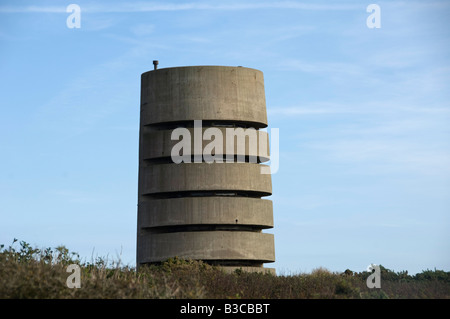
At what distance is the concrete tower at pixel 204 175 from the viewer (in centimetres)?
4431

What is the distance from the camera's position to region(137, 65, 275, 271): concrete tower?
44312 mm

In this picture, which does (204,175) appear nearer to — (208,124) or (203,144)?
(203,144)

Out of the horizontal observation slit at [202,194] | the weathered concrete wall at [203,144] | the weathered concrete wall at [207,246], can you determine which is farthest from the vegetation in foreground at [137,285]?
the weathered concrete wall at [203,144]

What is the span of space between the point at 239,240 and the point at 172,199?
495 cm

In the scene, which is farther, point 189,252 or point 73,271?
point 189,252

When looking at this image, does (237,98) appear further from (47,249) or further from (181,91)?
(47,249)

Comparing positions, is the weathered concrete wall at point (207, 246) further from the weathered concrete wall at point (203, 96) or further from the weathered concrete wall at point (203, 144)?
the weathered concrete wall at point (203, 96)

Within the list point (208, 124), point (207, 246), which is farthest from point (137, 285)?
point (208, 124)

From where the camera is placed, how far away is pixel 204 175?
44531mm

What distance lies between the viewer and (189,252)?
43969mm

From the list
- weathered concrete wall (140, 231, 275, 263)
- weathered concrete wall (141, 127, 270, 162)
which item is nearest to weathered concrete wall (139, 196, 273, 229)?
weathered concrete wall (140, 231, 275, 263)

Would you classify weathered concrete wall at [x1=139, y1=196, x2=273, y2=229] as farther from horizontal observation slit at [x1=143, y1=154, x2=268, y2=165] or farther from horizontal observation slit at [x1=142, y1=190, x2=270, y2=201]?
horizontal observation slit at [x1=143, y1=154, x2=268, y2=165]
